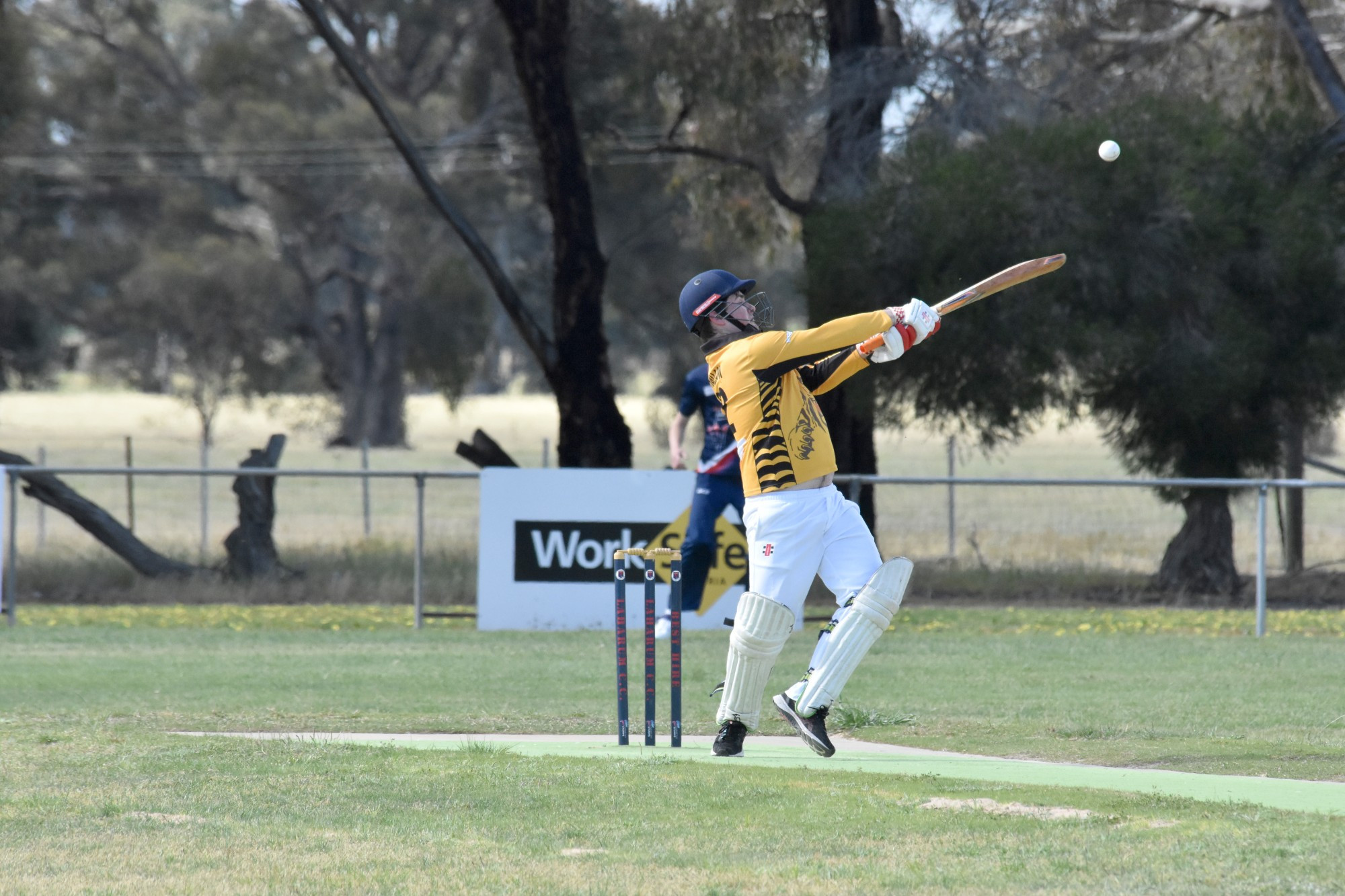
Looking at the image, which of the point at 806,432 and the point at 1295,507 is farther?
the point at 1295,507

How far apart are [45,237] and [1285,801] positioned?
4083 centimetres

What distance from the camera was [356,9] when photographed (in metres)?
40.7

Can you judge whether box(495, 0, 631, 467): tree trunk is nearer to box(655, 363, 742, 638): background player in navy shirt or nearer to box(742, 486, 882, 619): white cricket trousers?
box(655, 363, 742, 638): background player in navy shirt

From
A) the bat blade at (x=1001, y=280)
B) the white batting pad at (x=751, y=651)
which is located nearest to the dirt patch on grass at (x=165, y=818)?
the white batting pad at (x=751, y=651)

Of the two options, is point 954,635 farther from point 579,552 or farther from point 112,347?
point 112,347

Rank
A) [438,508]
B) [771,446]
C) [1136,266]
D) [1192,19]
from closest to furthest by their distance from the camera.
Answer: [771,446] < [1136,266] < [1192,19] < [438,508]

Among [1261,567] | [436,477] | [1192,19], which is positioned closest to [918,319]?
[436,477]

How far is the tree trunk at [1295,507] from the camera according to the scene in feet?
62.0

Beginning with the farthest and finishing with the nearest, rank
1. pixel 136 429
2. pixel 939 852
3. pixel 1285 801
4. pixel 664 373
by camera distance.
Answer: pixel 136 429 → pixel 664 373 → pixel 1285 801 → pixel 939 852

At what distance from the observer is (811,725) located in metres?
6.98

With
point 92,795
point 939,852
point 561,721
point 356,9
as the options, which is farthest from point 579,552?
point 356,9

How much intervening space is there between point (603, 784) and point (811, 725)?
1.03 metres

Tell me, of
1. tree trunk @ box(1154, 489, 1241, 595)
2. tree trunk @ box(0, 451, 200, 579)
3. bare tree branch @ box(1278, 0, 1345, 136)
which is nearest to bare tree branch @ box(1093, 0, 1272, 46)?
bare tree branch @ box(1278, 0, 1345, 136)

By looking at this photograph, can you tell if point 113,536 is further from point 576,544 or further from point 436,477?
point 576,544
